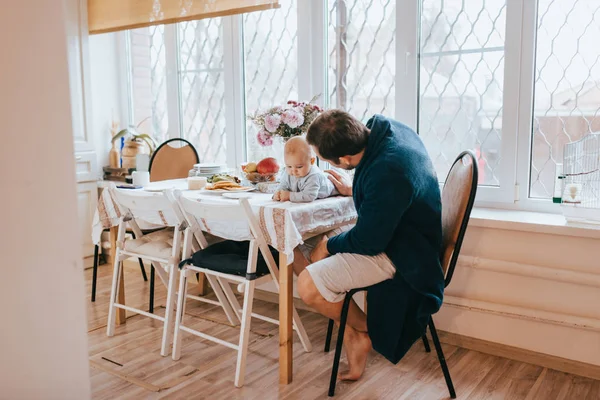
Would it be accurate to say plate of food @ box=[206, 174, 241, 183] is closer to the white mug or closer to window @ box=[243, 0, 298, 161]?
the white mug

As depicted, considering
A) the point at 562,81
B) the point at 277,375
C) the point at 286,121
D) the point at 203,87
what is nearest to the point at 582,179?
the point at 562,81

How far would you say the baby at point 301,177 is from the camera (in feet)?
8.29

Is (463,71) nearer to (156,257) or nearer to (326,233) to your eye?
(326,233)

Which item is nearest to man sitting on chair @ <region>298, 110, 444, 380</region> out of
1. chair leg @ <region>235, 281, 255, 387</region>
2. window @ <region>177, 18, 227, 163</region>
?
chair leg @ <region>235, 281, 255, 387</region>

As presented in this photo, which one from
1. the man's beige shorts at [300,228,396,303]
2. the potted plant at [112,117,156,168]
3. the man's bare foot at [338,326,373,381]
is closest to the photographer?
the man's beige shorts at [300,228,396,303]

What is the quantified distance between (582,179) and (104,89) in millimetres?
3592

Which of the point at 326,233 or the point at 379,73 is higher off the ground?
the point at 379,73

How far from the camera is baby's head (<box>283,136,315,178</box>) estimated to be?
2533mm

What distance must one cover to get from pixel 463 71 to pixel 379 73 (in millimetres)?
498

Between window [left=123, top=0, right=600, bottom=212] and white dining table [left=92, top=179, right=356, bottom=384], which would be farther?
window [left=123, top=0, right=600, bottom=212]

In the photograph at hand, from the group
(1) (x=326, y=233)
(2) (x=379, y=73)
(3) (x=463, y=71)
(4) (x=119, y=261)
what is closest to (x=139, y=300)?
(4) (x=119, y=261)

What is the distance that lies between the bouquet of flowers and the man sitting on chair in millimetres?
447

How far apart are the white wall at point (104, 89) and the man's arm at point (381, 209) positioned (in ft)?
9.85

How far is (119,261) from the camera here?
3.02 metres
